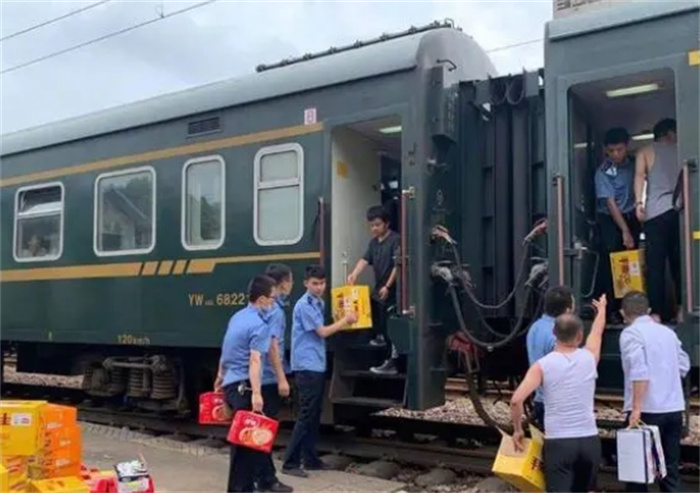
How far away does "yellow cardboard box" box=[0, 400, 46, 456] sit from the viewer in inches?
214

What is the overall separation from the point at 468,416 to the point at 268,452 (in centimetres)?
431

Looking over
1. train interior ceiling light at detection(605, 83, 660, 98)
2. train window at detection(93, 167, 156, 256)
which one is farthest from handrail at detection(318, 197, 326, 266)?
train interior ceiling light at detection(605, 83, 660, 98)

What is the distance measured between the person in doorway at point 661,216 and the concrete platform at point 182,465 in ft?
8.19

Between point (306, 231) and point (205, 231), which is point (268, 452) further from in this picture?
point (205, 231)

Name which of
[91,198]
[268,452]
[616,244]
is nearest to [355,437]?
[268,452]

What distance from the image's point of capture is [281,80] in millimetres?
8016

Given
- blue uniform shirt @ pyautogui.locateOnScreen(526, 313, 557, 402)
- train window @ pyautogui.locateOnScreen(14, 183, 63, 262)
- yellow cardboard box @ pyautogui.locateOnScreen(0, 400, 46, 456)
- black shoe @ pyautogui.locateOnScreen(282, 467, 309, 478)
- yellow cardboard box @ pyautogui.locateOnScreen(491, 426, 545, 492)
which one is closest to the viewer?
yellow cardboard box @ pyautogui.locateOnScreen(491, 426, 545, 492)

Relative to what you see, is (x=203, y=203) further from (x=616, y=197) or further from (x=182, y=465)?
(x=616, y=197)

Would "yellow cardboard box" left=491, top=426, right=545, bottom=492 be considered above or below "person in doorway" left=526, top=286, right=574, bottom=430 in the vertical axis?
below

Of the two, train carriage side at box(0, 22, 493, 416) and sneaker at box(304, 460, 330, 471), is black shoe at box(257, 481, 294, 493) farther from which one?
train carriage side at box(0, 22, 493, 416)

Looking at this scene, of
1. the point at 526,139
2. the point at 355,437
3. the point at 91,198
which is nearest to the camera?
the point at 526,139

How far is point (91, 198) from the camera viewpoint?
960cm

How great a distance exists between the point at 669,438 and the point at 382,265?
2.88m

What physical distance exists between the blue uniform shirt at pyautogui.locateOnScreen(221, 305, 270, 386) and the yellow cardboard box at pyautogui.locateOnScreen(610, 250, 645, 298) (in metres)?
2.66
